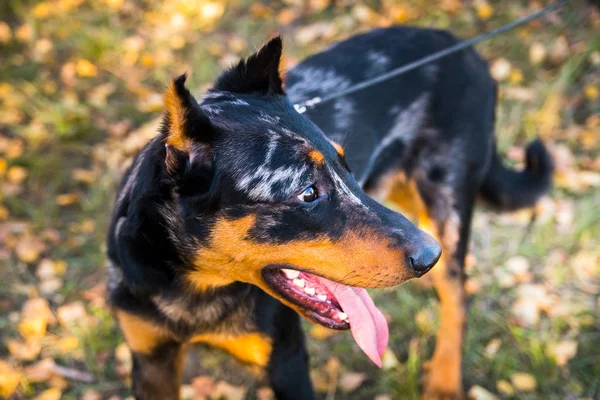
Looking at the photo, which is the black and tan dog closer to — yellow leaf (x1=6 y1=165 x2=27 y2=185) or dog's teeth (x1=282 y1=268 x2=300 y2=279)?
dog's teeth (x1=282 y1=268 x2=300 y2=279)

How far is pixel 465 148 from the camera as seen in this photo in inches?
131

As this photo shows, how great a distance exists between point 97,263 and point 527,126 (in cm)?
375

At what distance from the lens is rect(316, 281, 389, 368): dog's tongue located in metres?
2.35

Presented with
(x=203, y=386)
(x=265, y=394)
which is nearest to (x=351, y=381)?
(x=265, y=394)

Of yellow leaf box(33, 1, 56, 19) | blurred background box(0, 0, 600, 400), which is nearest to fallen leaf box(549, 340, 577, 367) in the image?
blurred background box(0, 0, 600, 400)

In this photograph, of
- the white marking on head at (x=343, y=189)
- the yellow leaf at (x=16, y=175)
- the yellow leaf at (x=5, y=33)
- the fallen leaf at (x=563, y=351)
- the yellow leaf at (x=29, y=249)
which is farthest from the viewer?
the yellow leaf at (x=5, y=33)

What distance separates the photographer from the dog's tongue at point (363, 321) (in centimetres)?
235

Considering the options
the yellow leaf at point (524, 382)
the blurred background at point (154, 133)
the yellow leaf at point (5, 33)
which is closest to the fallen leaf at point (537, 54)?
the blurred background at point (154, 133)

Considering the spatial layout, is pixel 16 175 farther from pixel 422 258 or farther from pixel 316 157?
pixel 422 258

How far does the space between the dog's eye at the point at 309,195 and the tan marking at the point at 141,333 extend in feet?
3.04

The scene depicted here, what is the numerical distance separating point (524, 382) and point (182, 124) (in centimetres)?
261

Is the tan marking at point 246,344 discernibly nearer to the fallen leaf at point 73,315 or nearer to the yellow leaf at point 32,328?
the fallen leaf at point 73,315

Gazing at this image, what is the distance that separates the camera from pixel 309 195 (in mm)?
2137

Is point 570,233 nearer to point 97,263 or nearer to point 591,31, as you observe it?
point 591,31
